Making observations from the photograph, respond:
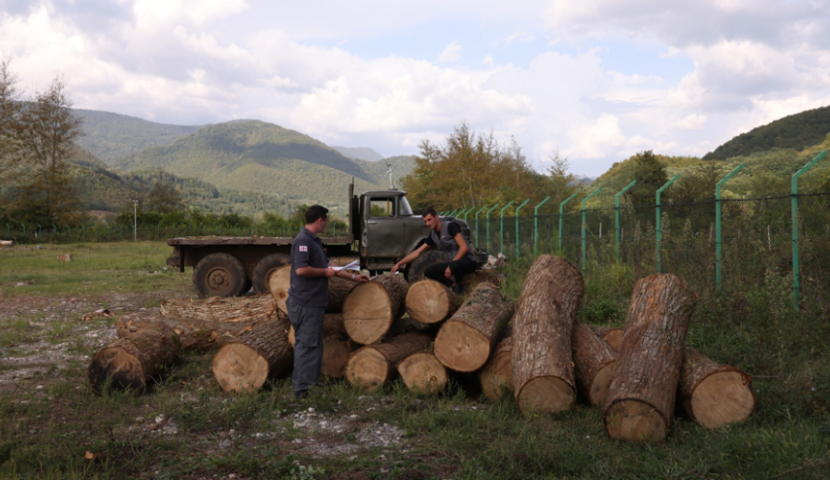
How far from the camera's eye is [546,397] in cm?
442

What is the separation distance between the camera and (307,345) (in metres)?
5.26

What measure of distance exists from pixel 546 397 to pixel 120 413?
3521 mm

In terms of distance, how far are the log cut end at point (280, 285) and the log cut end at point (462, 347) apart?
2.07m

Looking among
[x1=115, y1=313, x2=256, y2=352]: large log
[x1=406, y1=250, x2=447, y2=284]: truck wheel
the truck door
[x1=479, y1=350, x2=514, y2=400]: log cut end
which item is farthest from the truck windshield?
[x1=479, y1=350, x2=514, y2=400]: log cut end

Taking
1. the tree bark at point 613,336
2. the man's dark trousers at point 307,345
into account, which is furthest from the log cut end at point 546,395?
the man's dark trousers at point 307,345

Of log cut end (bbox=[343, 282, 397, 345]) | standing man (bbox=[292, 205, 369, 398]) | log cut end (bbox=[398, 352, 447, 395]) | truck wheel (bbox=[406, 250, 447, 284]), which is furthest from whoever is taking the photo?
truck wheel (bbox=[406, 250, 447, 284])

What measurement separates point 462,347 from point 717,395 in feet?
6.56

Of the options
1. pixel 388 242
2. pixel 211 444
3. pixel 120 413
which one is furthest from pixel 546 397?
pixel 388 242

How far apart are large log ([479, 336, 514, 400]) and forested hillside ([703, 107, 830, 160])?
61.7 m

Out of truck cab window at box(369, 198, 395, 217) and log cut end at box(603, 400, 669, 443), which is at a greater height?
truck cab window at box(369, 198, 395, 217)

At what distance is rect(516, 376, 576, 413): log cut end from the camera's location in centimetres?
439

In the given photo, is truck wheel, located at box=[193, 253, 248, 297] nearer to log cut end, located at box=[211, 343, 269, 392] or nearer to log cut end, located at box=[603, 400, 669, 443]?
log cut end, located at box=[211, 343, 269, 392]

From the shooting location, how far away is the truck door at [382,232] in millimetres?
11477

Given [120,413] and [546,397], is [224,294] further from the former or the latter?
[546,397]
